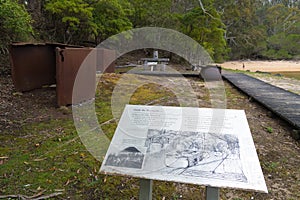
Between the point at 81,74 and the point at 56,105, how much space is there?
25.6 inches

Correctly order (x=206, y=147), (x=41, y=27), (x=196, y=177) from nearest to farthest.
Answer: (x=196, y=177) → (x=206, y=147) → (x=41, y=27)

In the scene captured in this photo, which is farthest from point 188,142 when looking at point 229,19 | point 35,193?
Answer: point 229,19

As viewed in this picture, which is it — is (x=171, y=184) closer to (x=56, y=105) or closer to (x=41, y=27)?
(x=56, y=105)

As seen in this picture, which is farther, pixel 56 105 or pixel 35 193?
pixel 56 105

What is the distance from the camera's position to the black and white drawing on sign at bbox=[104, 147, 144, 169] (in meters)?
1.69

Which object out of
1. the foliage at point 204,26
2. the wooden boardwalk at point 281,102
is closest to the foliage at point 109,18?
the foliage at point 204,26

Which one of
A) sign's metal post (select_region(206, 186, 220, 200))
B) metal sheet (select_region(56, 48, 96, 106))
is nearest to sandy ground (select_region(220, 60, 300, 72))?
metal sheet (select_region(56, 48, 96, 106))

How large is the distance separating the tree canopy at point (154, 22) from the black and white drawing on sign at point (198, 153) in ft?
13.9

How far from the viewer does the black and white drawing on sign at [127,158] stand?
66.5 inches

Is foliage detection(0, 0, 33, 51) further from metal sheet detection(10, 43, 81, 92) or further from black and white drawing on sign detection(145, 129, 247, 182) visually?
black and white drawing on sign detection(145, 129, 247, 182)

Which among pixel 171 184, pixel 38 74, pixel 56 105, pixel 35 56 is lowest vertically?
pixel 171 184

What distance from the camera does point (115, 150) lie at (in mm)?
1794

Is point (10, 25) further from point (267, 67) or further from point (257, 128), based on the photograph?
point (267, 67)

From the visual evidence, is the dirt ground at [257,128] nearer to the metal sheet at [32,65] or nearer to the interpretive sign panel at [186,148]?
the metal sheet at [32,65]
